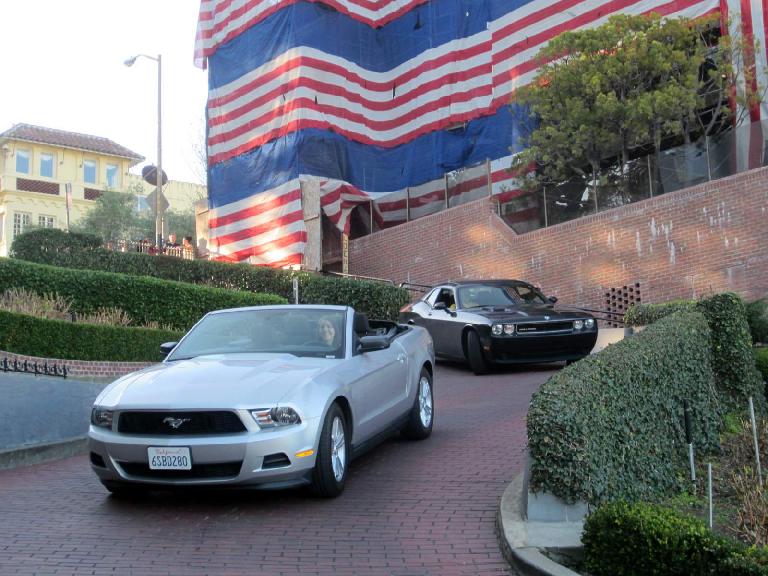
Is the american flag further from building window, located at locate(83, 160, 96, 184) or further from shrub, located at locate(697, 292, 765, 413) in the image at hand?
building window, located at locate(83, 160, 96, 184)

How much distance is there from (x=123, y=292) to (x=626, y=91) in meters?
12.3

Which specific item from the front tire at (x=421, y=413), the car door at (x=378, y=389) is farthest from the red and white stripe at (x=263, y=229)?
the car door at (x=378, y=389)

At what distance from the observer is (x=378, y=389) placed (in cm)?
720

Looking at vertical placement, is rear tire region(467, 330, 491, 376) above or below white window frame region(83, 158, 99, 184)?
below

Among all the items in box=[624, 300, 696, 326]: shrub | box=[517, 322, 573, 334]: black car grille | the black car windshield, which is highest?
the black car windshield

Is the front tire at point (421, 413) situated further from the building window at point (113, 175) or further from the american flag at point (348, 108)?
the building window at point (113, 175)

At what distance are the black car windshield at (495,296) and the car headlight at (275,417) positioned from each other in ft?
30.4

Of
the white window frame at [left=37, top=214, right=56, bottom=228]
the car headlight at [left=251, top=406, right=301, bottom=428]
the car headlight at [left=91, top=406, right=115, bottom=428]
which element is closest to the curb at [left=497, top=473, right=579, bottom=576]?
the car headlight at [left=251, top=406, right=301, bottom=428]

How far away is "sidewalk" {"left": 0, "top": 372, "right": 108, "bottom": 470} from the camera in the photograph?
8438 mm

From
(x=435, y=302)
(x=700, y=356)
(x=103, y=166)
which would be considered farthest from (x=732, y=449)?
(x=103, y=166)

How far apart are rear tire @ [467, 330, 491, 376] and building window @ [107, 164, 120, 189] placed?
174 feet

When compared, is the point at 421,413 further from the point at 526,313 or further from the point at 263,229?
the point at 263,229

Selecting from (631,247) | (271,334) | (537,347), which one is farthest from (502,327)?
(631,247)

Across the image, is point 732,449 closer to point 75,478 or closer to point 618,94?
point 75,478
